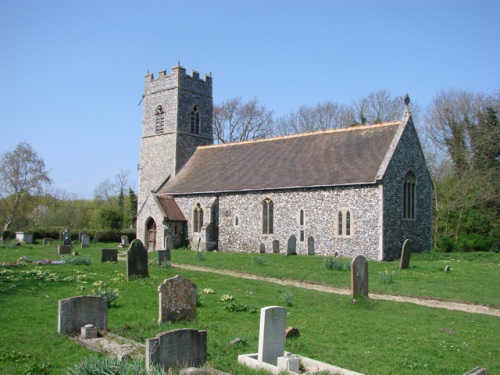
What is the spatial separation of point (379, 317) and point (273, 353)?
4.65 meters

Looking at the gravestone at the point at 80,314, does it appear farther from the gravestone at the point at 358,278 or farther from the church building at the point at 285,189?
the church building at the point at 285,189

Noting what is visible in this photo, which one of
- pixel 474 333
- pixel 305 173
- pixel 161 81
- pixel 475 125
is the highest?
pixel 161 81

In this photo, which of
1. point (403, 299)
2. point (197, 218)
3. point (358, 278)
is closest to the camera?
point (358, 278)

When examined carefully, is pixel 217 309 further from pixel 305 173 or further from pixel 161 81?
pixel 161 81

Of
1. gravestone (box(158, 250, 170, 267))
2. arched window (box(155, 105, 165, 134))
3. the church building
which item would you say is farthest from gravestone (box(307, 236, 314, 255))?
arched window (box(155, 105, 165, 134))

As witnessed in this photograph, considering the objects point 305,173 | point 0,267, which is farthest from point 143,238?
point 0,267

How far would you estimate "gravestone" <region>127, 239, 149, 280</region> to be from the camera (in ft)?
50.6

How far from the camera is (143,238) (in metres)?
32.2

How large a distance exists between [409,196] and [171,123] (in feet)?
58.7

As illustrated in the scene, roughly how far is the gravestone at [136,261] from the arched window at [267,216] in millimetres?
12902

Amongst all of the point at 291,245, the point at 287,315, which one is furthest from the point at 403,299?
the point at 291,245

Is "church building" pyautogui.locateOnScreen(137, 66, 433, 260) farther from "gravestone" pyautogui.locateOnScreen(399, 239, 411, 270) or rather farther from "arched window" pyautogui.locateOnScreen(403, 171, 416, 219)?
"gravestone" pyautogui.locateOnScreen(399, 239, 411, 270)

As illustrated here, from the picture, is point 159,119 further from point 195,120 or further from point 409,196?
point 409,196

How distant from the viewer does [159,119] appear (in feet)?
124
